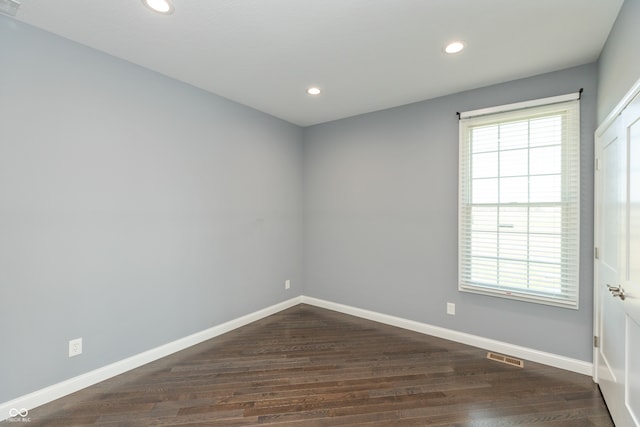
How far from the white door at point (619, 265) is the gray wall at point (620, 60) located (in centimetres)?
20

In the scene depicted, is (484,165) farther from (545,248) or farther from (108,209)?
(108,209)

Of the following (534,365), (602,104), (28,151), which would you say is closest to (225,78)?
(28,151)

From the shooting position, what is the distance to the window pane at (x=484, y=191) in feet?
9.53

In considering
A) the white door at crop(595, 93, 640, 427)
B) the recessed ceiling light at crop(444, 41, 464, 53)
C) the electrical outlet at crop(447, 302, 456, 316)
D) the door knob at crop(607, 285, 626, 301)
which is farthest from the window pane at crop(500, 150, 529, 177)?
the electrical outlet at crop(447, 302, 456, 316)

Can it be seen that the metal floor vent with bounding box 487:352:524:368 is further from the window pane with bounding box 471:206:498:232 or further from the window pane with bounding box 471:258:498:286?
the window pane with bounding box 471:206:498:232

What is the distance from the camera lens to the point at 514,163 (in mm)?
2789

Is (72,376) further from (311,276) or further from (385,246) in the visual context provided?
(385,246)

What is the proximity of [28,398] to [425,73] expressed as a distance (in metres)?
4.14

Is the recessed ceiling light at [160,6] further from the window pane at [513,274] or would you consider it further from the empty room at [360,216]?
the window pane at [513,274]

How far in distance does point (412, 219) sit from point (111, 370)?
337 cm

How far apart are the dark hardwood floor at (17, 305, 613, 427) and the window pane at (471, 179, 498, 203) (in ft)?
5.20

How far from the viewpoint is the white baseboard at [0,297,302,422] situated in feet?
6.44

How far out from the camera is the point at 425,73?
269 centimetres

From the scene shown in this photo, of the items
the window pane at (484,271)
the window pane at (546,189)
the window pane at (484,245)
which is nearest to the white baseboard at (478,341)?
the window pane at (484,271)
